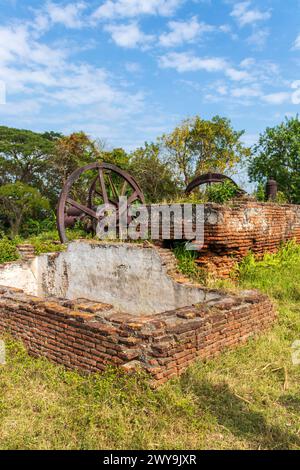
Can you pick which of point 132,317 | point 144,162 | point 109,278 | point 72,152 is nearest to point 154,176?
point 144,162

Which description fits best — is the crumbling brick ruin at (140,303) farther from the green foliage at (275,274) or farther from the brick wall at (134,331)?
the green foliage at (275,274)

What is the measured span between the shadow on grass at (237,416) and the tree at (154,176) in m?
14.9

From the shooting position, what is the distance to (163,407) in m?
3.10

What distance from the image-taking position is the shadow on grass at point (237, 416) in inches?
108

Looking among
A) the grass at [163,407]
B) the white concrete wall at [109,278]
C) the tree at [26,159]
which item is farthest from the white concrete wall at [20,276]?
the tree at [26,159]

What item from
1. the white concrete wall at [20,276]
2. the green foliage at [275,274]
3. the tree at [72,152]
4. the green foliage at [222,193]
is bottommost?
the white concrete wall at [20,276]

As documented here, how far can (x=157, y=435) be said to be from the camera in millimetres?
2773

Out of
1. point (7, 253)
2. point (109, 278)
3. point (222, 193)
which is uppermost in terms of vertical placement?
point (222, 193)

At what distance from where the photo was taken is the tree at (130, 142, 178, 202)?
59.5 feet

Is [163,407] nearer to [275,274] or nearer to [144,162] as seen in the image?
[275,274]

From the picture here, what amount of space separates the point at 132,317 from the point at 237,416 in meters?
1.53

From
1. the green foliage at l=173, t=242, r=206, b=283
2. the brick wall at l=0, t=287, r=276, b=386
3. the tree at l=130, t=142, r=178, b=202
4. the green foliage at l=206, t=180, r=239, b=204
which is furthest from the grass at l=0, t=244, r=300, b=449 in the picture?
the tree at l=130, t=142, r=178, b=202

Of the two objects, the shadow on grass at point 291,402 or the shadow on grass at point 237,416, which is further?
the shadow on grass at point 291,402
